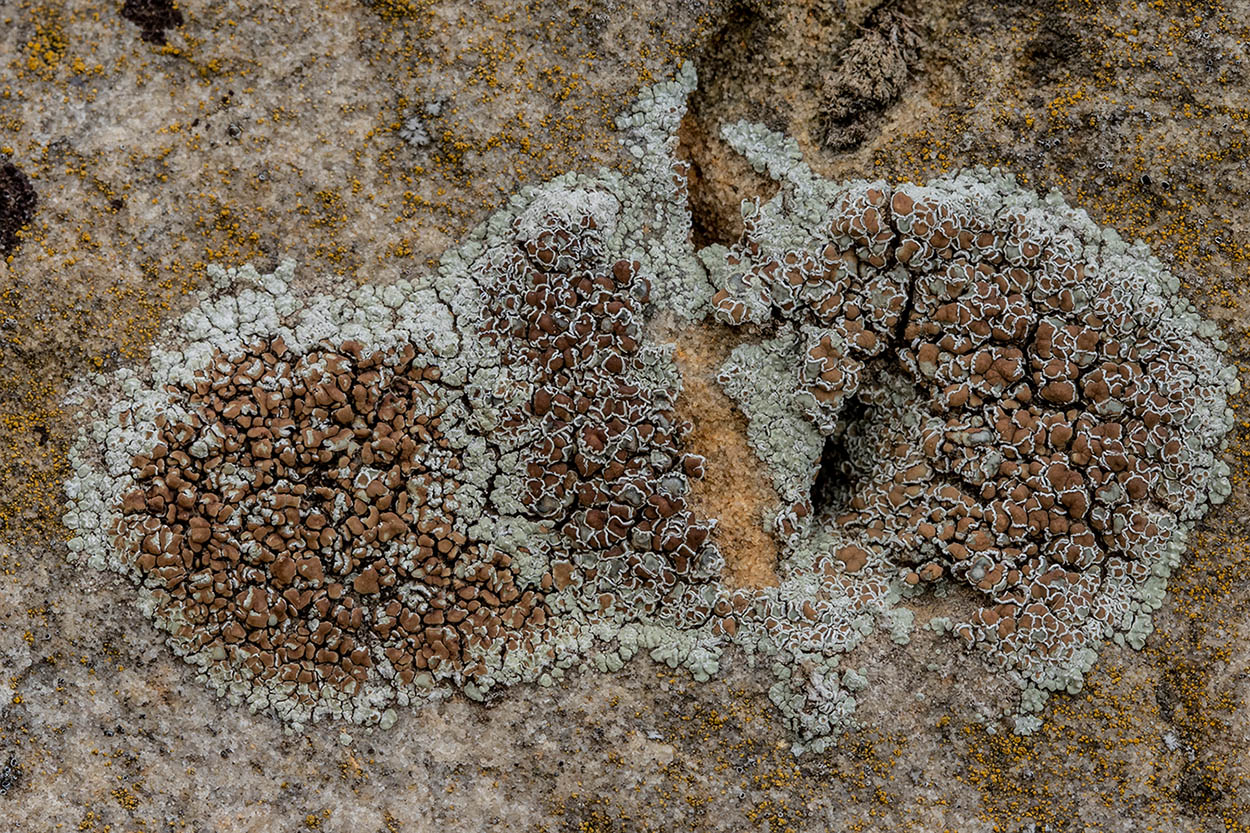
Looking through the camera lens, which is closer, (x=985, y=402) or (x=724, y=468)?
(x=985, y=402)

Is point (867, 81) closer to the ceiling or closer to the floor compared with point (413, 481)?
closer to the ceiling

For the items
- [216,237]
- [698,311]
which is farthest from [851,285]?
[216,237]

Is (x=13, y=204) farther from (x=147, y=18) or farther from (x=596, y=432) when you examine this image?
(x=596, y=432)

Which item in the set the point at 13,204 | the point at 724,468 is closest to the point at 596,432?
the point at 724,468

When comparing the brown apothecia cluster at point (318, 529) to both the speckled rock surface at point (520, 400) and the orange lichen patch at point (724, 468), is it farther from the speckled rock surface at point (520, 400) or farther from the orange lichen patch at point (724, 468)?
the orange lichen patch at point (724, 468)

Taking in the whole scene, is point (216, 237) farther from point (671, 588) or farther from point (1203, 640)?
point (1203, 640)

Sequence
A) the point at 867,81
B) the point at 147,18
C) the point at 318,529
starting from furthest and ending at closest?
the point at 867,81 < the point at 147,18 < the point at 318,529

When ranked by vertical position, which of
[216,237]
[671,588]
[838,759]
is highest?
[216,237]

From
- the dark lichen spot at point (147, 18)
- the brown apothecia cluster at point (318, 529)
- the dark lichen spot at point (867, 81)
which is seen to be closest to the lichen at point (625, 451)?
the brown apothecia cluster at point (318, 529)
